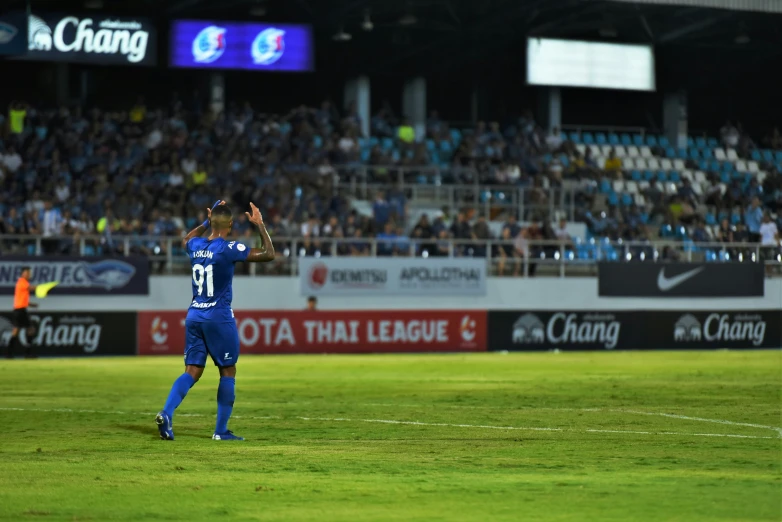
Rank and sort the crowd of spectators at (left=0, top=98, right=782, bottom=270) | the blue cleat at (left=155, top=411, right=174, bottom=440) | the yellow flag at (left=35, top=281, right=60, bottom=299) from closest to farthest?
the blue cleat at (left=155, top=411, right=174, bottom=440)
the yellow flag at (left=35, top=281, right=60, bottom=299)
the crowd of spectators at (left=0, top=98, right=782, bottom=270)

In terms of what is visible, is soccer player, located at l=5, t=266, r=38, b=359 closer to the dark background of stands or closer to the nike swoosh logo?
the dark background of stands

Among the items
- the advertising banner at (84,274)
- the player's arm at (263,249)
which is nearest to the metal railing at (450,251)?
the advertising banner at (84,274)

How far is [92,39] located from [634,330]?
1803 cm

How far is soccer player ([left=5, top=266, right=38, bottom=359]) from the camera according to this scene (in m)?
28.1

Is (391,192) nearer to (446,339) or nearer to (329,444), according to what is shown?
(446,339)

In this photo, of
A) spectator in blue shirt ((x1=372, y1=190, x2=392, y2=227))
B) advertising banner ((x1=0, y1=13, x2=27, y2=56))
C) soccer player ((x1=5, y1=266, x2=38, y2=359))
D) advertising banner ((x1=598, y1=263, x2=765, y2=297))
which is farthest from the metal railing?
advertising banner ((x1=0, y1=13, x2=27, y2=56))

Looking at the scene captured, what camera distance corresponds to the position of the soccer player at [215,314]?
467 inches

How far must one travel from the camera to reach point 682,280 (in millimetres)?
37281

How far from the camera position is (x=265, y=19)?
43.2m

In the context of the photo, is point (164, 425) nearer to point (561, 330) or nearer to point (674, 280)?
point (561, 330)

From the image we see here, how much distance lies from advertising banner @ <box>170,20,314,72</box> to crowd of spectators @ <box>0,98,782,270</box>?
1.99 metres

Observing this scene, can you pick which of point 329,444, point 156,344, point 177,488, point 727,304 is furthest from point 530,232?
point 177,488

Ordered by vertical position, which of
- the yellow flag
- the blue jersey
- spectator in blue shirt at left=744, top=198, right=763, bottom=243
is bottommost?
the yellow flag

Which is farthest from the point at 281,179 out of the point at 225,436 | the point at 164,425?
the point at 164,425
